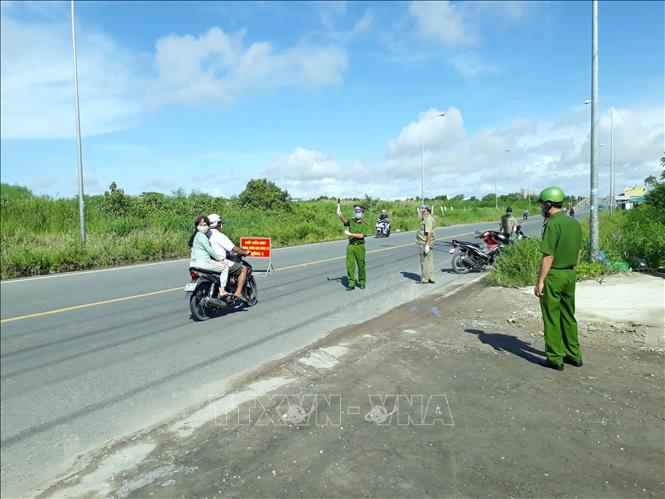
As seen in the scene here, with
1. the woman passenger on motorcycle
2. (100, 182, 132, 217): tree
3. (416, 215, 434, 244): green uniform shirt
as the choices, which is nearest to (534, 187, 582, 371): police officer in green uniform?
the woman passenger on motorcycle

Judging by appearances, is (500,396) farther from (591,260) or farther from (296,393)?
(591,260)

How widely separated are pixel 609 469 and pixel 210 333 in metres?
5.32

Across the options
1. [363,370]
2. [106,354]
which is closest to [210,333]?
[363,370]

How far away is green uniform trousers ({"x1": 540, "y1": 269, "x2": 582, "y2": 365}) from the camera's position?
240 inches

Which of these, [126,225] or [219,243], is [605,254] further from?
[126,225]

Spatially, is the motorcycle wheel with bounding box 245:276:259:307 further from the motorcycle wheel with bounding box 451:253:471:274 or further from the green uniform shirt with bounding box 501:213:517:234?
the green uniform shirt with bounding box 501:213:517:234

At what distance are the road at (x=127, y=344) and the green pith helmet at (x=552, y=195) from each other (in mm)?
3589

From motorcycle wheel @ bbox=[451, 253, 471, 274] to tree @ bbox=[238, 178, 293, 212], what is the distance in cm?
2706

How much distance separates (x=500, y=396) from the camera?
16.8 ft

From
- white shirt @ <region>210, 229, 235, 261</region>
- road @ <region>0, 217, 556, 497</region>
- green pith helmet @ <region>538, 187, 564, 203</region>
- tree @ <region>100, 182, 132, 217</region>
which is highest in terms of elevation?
tree @ <region>100, 182, 132, 217</region>

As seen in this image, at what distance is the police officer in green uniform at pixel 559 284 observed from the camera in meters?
6.09

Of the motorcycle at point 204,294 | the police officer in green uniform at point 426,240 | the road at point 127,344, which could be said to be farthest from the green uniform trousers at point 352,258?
the motorcycle at point 204,294

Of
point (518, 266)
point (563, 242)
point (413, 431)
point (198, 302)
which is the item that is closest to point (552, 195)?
point (563, 242)

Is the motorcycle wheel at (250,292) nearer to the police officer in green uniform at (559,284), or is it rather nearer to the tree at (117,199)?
the police officer in green uniform at (559,284)
